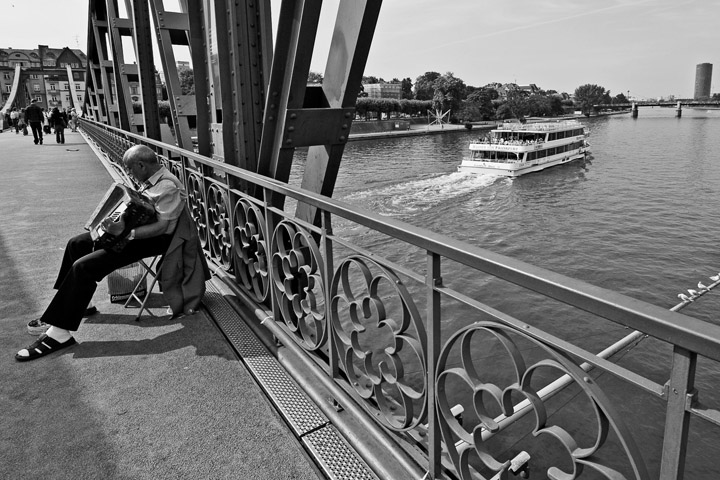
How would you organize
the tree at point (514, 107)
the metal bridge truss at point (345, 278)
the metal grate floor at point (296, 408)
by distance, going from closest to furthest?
the metal bridge truss at point (345, 278) → the metal grate floor at point (296, 408) → the tree at point (514, 107)

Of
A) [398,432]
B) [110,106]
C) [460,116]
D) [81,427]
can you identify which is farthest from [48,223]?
[460,116]

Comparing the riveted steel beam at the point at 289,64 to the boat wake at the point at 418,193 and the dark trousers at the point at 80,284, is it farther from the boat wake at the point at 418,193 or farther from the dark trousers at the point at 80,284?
the boat wake at the point at 418,193

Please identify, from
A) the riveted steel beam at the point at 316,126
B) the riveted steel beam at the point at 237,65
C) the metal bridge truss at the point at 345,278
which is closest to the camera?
the metal bridge truss at the point at 345,278

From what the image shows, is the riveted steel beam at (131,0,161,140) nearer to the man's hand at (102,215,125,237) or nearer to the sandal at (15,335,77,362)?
the man's hand at (102,215,125,237)

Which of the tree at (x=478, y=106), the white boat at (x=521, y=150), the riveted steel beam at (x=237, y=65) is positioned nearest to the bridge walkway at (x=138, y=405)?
the riveted steel beam at (x=237, y=65)

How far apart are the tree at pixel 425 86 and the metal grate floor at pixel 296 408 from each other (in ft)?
405

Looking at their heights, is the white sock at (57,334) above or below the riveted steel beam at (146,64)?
below

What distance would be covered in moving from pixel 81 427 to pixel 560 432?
2.30m

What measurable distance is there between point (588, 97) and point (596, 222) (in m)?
158

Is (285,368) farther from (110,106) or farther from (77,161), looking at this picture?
(110,106)

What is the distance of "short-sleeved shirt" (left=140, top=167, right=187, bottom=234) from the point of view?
360 centimetres

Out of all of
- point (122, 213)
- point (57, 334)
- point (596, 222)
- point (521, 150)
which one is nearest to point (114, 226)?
point (122, 213)

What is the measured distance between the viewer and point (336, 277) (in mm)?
2404

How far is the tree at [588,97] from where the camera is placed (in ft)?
530
